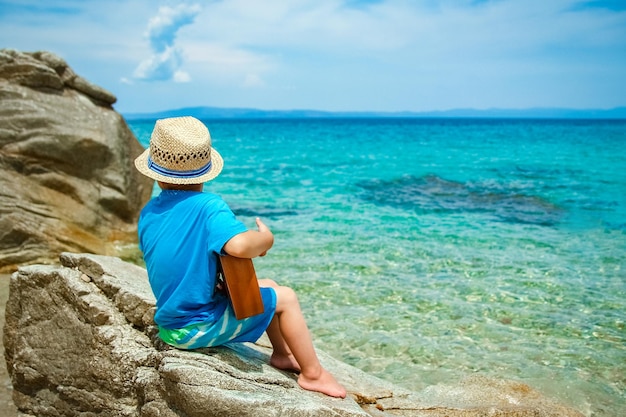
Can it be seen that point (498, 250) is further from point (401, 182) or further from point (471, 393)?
point (401, 182)

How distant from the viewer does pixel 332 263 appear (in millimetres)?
9180

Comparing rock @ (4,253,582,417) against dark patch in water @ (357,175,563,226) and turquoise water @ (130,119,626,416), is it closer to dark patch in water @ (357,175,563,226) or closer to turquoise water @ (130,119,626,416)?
turquoise water @ (130,119,626,416)

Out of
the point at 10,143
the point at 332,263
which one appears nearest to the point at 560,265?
the point at 332,263

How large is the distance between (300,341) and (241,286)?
56 cm

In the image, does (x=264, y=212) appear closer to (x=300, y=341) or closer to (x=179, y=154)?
(x=300, y=341)

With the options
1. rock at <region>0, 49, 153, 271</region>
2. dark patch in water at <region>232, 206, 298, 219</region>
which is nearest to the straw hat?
rock at <region>0, 49, 153, 271</region>

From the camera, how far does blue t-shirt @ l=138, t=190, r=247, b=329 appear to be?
323cm

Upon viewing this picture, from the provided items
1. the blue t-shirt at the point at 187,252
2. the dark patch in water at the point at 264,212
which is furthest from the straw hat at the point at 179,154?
the dark patch in water at the point at 264,212

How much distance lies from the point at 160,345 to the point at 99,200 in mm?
6136

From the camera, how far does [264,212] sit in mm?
14500

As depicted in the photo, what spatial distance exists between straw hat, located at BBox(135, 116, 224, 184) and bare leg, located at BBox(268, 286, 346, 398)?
0.84 metres

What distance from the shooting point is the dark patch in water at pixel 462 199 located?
46.6 ft

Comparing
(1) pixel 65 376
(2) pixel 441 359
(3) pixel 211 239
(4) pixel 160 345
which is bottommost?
(2) pixel 441 359

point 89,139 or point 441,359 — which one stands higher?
point 89,139
